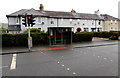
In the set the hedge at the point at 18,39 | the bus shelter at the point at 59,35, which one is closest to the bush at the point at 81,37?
the bus shelter at the point at 59,35

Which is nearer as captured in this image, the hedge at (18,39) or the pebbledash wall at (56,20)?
the hedge at (18,39)

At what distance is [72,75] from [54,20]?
30301 millimetres

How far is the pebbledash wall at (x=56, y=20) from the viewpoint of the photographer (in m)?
29.8

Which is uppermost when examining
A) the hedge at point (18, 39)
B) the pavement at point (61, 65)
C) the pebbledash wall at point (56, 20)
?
the pebbledash wall at point (56, 20)

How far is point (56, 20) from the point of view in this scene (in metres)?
35.2

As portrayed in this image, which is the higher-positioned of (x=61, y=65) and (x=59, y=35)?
(x=59, y=35)

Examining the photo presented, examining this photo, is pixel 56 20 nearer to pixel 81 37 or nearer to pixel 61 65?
pixel 81 37

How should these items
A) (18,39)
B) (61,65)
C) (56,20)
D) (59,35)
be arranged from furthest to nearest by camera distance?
(56,20) → (59,35) → (18,39) → (61,65)

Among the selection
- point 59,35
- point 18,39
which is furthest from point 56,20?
point 18,39

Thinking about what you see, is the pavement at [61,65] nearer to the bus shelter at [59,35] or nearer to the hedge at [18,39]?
the hedge at [18,39]

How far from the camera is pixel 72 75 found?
538 centimetres

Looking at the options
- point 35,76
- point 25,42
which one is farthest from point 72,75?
point 25,42

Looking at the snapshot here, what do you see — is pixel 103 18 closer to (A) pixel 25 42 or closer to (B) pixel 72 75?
(A) pixel 25 42

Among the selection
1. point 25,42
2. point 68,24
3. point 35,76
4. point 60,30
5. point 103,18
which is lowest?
point 35,76
